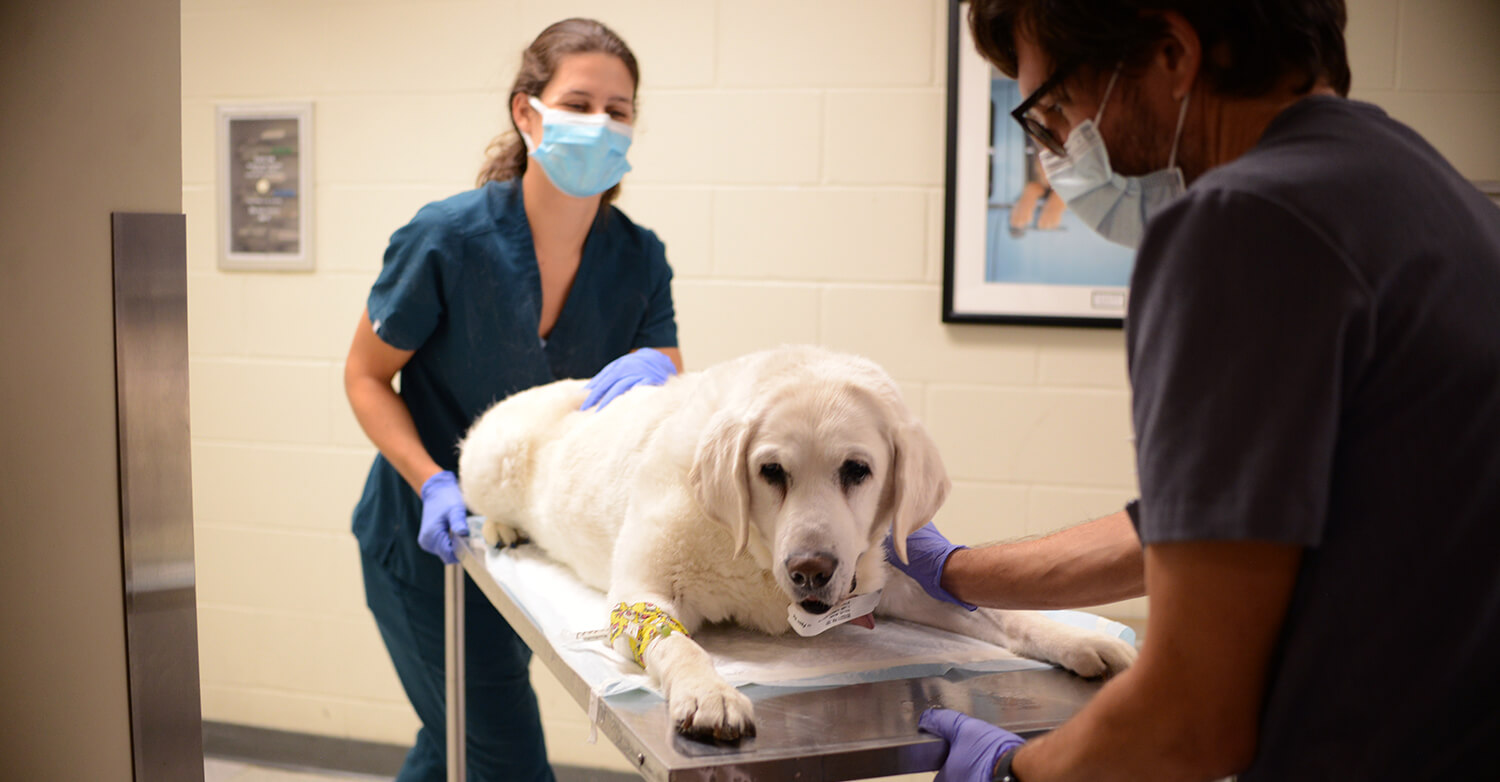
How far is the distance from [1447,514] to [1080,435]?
2667 mm

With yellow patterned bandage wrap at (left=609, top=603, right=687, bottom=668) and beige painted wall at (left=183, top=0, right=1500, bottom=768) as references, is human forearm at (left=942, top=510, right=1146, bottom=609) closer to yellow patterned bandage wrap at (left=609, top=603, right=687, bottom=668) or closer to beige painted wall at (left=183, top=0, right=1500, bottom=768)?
yellow patterned bandage wrap at (left=609, top=603, right=687, bottom=668)

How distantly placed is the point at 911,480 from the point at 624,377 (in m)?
0.90

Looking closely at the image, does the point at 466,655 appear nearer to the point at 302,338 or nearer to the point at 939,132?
the point at 302,338

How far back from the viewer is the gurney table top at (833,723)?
3.62ft

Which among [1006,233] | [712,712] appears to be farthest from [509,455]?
[1006,233]

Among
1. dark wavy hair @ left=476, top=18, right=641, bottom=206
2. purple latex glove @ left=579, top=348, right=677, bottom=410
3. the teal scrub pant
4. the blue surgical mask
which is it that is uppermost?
dark wavy hair @ left=476, top=18, right=641, bottom=206

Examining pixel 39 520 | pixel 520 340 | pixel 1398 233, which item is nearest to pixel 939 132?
pixel 520 340

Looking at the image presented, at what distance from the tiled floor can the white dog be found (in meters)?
2.50

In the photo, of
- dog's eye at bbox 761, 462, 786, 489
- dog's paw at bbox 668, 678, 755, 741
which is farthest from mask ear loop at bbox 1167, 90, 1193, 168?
dog's paw at bbox 668, 678, 755, 741

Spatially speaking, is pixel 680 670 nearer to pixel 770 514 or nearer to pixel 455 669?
pixel 770 514

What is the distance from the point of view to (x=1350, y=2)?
316 cm

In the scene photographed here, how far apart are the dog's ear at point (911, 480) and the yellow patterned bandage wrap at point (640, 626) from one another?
14.0 inches

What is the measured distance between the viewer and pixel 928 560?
1.55 meters

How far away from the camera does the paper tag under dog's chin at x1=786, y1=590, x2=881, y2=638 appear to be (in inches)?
56.7
